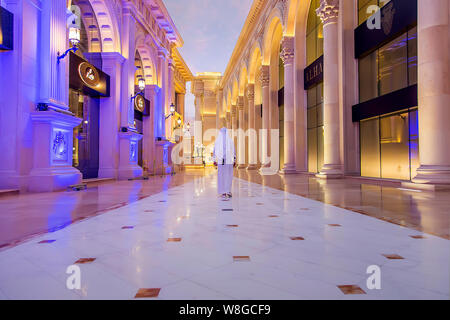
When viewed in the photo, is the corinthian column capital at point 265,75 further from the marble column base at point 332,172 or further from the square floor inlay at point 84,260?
the square floor inlay at point 84,260

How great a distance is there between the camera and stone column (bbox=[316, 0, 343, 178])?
40.0 feet

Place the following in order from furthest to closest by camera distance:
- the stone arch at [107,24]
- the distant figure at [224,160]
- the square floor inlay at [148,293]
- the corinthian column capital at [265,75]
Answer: the corinthian column capital at [265,75], the stone arch at [107,24], the distant figure at [224,160], the square floor inlay at [148,293]

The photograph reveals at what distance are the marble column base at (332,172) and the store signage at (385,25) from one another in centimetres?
501

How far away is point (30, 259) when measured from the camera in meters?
2.59

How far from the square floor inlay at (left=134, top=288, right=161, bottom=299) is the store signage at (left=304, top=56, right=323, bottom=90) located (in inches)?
565

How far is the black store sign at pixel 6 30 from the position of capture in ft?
23.8

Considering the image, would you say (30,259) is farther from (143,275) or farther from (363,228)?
(363,228)

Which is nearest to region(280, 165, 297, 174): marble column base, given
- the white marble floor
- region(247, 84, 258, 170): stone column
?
region(247, 84, 258, 170): stone column

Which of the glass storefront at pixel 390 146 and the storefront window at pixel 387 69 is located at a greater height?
the storefront window at pixel 387 69

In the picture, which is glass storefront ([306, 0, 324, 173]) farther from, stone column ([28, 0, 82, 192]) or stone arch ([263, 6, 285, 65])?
stone column ([28, 0, 82, 192])

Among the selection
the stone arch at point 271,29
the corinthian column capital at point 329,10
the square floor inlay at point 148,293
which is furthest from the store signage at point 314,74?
the square floor inlay at point 148,293

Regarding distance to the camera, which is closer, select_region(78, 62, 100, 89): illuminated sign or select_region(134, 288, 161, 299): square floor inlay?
select_region(134, 288, 161, 299): square floor inlay

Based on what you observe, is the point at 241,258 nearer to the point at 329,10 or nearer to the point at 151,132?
the point at 329,10

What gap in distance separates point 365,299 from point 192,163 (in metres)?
37.1
